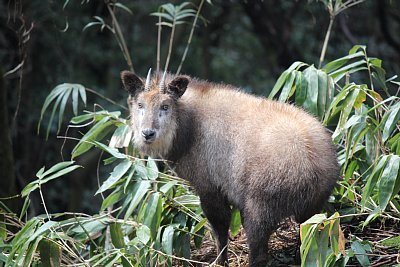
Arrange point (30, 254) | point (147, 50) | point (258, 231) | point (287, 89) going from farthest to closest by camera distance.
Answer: point (147, 50), point (287, 89), point (30, 254), point (258, 231)

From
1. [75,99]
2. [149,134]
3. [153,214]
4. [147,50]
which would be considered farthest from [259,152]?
[147,50]

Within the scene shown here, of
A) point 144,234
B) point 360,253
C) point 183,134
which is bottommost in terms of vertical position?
point 144,234

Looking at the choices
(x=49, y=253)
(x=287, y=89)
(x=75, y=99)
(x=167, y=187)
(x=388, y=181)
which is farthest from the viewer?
(x=75, y=99)

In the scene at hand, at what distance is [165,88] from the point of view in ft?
18.7

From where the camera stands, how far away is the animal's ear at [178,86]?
5617mm

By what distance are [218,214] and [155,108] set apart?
900mm

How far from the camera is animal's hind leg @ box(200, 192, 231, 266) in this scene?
5.55 m

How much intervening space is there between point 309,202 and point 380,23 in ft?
22.7

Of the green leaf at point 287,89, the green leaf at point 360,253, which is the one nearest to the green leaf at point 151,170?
the green leaf at point 287,89

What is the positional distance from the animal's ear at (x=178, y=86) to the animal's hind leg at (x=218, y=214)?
2.55 ft

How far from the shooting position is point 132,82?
5711mm

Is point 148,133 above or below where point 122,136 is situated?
above

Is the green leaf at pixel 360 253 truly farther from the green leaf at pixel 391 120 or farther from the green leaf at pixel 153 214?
the green leaf at pixel 153 214

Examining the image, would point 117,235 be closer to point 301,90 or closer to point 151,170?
Result: point 151,170
